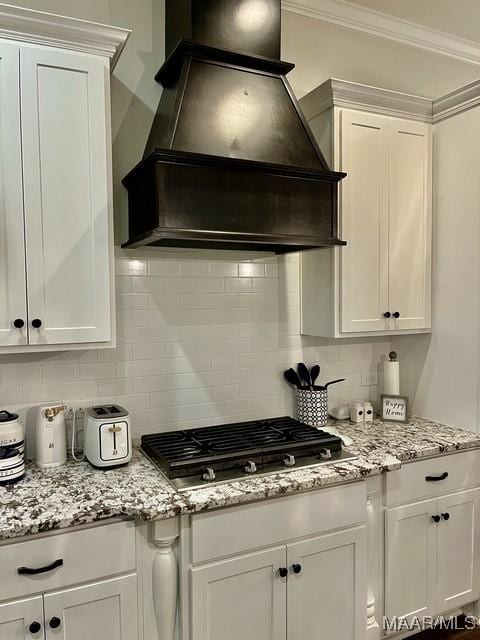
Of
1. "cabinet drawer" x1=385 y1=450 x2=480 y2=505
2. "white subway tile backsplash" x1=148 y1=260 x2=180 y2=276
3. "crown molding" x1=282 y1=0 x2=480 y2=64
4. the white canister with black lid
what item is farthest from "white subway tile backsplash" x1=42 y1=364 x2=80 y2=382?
"crown molding" x1=282 y1=0 x2=480 y2=64

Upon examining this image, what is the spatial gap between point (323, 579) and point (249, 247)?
4.83 feet

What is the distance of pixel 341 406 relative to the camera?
2.71 meters

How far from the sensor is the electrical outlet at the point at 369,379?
2.84 metres

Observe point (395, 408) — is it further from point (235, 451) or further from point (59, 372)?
point (59, 372)

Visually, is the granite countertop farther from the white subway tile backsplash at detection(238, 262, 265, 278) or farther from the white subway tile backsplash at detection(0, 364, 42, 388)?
the white subway tile backsplash at detection(238, 262, 265, 278)

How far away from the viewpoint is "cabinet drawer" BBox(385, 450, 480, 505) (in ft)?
7.12

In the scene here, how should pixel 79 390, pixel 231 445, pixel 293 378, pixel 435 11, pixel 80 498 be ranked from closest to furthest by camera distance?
pixel 80 498 < pixel 231 445 < pixel 79 390 < pixel 293 378 < pixel 435 11

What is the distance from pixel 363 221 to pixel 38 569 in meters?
2.00

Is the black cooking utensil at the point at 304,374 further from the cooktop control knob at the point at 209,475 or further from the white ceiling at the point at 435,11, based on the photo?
the white ceiling at the point at 435,11

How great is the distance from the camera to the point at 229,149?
75.8 inches

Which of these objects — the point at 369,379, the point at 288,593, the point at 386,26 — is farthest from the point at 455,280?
the point at 288,593

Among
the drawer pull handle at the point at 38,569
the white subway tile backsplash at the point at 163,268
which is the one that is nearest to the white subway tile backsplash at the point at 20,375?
the white subway tile backsplash at the point at 163,268

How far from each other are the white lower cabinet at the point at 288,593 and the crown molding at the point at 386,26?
2590mm

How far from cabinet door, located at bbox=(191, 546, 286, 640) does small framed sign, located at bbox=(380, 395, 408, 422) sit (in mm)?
1114
